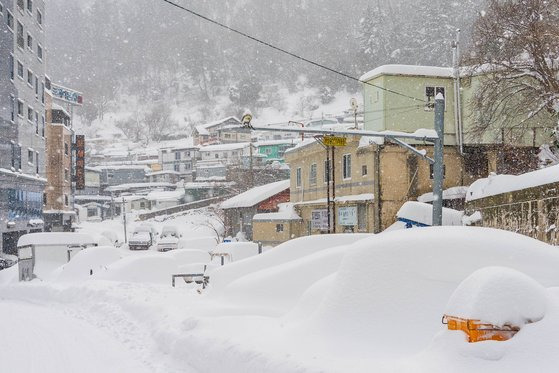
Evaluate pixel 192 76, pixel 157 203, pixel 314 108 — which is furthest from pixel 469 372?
pixel 192 76

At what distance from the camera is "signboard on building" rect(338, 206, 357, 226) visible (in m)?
33.4

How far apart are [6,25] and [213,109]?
105 metres

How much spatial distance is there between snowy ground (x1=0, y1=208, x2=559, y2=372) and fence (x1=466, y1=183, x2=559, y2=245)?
19.5 ft

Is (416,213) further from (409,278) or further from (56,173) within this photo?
(56,173)

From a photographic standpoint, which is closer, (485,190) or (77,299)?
(77,299)

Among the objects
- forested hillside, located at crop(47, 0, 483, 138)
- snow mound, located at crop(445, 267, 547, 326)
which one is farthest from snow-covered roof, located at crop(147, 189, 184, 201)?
snow mound, located at crop(445, 267, 547, 326)

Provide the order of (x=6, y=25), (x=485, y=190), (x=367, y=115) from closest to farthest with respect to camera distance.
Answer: (x=485, y=190) < (x=367, y=115) < (x=6, y=25)

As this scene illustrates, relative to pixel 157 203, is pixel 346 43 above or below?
above

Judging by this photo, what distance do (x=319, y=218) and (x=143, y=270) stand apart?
55.9 feet

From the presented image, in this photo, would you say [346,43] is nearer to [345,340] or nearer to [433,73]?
[433,73]

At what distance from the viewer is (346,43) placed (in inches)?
5443

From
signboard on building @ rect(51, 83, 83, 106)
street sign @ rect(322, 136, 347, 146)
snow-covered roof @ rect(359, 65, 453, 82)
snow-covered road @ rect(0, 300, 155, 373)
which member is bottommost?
snow-covered road @ rect(0, 300, 155, 373)

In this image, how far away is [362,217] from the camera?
3312 centimetres

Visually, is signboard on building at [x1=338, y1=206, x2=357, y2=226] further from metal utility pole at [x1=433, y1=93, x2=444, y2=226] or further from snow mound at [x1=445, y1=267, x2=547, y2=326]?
snow mound at [x1=445, y1=267, x2=547, y2=326]
